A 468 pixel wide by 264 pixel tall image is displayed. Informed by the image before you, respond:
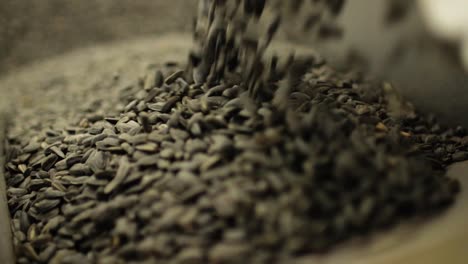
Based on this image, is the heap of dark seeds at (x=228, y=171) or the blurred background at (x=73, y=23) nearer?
the heap of dark seeds at (x=228, y=171)

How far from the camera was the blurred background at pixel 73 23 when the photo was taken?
2109 millimetres

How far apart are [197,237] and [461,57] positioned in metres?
0.87

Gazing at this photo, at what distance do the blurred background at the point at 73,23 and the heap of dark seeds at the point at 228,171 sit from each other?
113cm

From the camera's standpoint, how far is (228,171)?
0.86 m

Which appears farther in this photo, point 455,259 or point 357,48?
point 357,48

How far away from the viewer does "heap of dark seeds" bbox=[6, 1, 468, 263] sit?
31.8 inches

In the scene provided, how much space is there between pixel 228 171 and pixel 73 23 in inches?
67.8

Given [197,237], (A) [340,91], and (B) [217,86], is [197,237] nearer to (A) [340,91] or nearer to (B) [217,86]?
(B) [217,86]

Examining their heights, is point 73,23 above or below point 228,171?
above

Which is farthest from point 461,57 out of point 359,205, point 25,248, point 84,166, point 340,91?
point 25,248

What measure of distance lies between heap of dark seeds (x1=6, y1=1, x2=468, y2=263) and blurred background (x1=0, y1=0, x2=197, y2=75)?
1.13 m

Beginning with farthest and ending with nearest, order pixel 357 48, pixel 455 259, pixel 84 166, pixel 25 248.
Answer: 1. pixel 357 48
2. pixel 84 166
3. pixel 25 248
4. pixel 455 259

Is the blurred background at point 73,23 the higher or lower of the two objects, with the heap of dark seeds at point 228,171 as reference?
higher

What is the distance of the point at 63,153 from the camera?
111 cm
